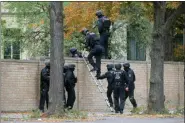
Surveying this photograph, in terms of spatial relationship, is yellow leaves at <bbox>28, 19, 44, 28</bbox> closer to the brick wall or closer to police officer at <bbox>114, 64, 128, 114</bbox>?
the brick wall

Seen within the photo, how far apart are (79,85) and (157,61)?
195 inches

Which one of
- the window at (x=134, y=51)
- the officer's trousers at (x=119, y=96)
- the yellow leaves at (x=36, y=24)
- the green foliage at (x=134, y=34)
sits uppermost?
the yellow leaves at (x=36, y=24)

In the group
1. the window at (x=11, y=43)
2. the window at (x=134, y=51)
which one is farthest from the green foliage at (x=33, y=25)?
the window at (x=134, y=51)

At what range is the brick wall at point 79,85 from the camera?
21516 mm

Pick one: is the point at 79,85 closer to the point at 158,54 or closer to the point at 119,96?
the point at 119,96

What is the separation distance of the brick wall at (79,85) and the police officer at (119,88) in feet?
9.85

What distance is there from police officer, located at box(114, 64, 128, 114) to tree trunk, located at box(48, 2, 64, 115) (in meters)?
3.21

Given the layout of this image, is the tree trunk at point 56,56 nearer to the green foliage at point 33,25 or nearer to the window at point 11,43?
the green foliage at point 33,25

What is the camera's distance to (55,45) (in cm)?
1700

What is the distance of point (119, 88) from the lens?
19.8 meters

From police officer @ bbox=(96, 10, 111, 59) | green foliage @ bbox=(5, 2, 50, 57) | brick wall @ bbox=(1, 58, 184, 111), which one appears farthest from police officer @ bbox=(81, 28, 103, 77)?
green foliage @ bbox=(5, 2, 50, 57)

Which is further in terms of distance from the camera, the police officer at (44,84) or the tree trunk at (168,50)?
the tree trunk at (168,50)

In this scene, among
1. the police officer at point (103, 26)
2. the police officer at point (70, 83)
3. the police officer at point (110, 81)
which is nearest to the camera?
the police officer at point (70, 83)

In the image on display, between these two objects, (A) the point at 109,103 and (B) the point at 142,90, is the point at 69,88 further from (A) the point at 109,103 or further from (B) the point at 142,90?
(B) the point at 142,90
